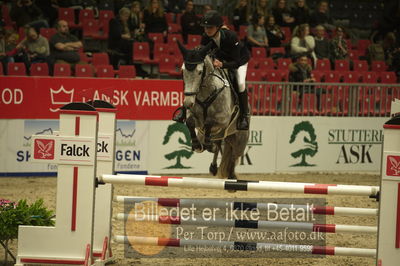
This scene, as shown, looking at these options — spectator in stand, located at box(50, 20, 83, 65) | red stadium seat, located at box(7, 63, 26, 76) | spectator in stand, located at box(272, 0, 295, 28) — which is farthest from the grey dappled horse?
spectator in stand, located at box(272, 0, 295, 28)

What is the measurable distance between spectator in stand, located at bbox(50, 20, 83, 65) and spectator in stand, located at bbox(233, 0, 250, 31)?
4.24 meters

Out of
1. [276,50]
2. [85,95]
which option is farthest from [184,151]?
[276,50]

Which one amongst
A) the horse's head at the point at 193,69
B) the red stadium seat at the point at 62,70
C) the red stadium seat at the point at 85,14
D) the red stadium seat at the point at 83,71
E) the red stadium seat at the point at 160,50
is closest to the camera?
the horse's head at the point at 193,69

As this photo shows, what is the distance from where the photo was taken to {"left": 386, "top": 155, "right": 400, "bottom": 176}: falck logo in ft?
16.8

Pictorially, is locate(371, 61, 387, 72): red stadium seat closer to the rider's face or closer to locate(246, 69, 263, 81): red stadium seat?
locate(246, 69, 263, 81): red stadium seat

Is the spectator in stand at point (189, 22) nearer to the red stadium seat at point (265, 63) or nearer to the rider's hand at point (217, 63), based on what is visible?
the red stadium seat at point (265, 63)

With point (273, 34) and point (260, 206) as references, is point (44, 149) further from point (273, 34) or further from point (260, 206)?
point (273, 34)

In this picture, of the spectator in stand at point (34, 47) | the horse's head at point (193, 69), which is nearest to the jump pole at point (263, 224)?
the horse's head at point (193, 69)

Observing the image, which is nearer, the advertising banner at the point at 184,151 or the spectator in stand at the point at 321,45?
the advertising banner at the point at 184,151

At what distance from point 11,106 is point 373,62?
28.3ft

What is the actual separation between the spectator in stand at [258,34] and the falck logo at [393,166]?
10193mm

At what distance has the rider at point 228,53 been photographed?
713 cm

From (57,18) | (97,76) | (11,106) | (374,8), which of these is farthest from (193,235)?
(374,8)

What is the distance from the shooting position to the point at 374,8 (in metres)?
19.6
